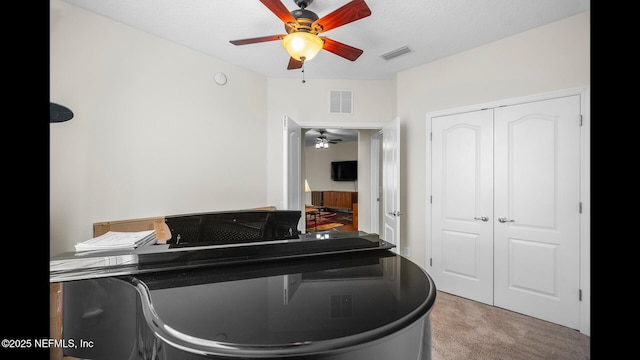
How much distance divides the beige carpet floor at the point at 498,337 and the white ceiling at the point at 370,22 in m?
2.44

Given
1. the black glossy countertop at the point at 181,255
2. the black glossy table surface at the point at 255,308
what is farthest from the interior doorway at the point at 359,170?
the black glossy table surface at the point at 255,308

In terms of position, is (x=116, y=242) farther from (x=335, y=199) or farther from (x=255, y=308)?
(x=335, y=199)

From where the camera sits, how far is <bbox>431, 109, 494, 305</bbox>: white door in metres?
2.73

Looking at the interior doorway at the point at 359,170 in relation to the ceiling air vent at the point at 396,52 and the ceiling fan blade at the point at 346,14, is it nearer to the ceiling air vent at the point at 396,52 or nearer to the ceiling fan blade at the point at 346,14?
the ceiling air vent at the point at 396,52

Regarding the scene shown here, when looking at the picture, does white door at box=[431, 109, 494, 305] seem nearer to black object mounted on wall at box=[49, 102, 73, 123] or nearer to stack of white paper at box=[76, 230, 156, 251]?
stack of white paper at box=[76, 230, 156, 251]

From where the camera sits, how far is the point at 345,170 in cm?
866

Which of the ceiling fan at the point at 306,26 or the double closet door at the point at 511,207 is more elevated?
the ceiling fan at the point at 306,26

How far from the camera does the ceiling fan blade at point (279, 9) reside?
4.99 feet

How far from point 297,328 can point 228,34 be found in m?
2.70

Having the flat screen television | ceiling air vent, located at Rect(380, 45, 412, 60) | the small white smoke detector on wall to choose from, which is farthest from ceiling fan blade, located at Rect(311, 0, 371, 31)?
the flat screen television

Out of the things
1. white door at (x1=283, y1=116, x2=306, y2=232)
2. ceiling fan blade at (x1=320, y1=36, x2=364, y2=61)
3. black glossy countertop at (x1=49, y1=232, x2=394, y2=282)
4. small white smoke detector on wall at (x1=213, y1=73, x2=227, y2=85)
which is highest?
small white smoke detector on wall at (x1=213, y1=73, x2=227, y2=85)

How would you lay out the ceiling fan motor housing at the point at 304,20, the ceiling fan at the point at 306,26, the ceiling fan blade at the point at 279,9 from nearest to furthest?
the ceiling fan blade at the point at 279,9 < the ceiling fan at the point at 306,26 < the ceiling fan motor housing at the point at 304,20

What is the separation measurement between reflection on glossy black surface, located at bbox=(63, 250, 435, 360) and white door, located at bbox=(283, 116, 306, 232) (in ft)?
5.99
